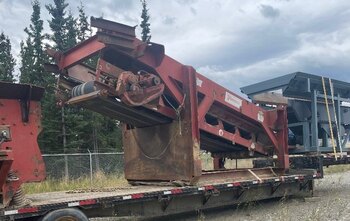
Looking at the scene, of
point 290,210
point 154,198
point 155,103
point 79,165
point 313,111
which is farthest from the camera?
point 79,165

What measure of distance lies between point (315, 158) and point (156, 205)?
525cm

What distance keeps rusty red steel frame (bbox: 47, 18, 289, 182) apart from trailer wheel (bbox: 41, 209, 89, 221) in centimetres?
200

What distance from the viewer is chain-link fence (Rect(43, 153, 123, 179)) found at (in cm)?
1742

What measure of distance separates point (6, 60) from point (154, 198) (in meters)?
36.5

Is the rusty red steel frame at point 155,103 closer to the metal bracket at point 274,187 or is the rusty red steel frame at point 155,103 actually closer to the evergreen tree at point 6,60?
the metal bracket at point 274,187

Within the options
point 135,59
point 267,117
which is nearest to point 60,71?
point 135,59

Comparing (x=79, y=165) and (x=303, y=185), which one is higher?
(x=79, y=165)

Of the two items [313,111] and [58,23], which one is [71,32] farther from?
[313,111]

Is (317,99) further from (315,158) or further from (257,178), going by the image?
(257,178)

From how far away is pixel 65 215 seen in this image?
607 centimetres

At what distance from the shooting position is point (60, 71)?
328 inches

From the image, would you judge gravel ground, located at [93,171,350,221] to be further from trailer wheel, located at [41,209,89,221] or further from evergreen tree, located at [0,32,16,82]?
evergreen tree, located at [0,32,16,82]

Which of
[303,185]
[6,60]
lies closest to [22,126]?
[303,185]

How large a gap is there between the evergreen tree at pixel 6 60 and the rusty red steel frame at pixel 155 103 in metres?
27.9
